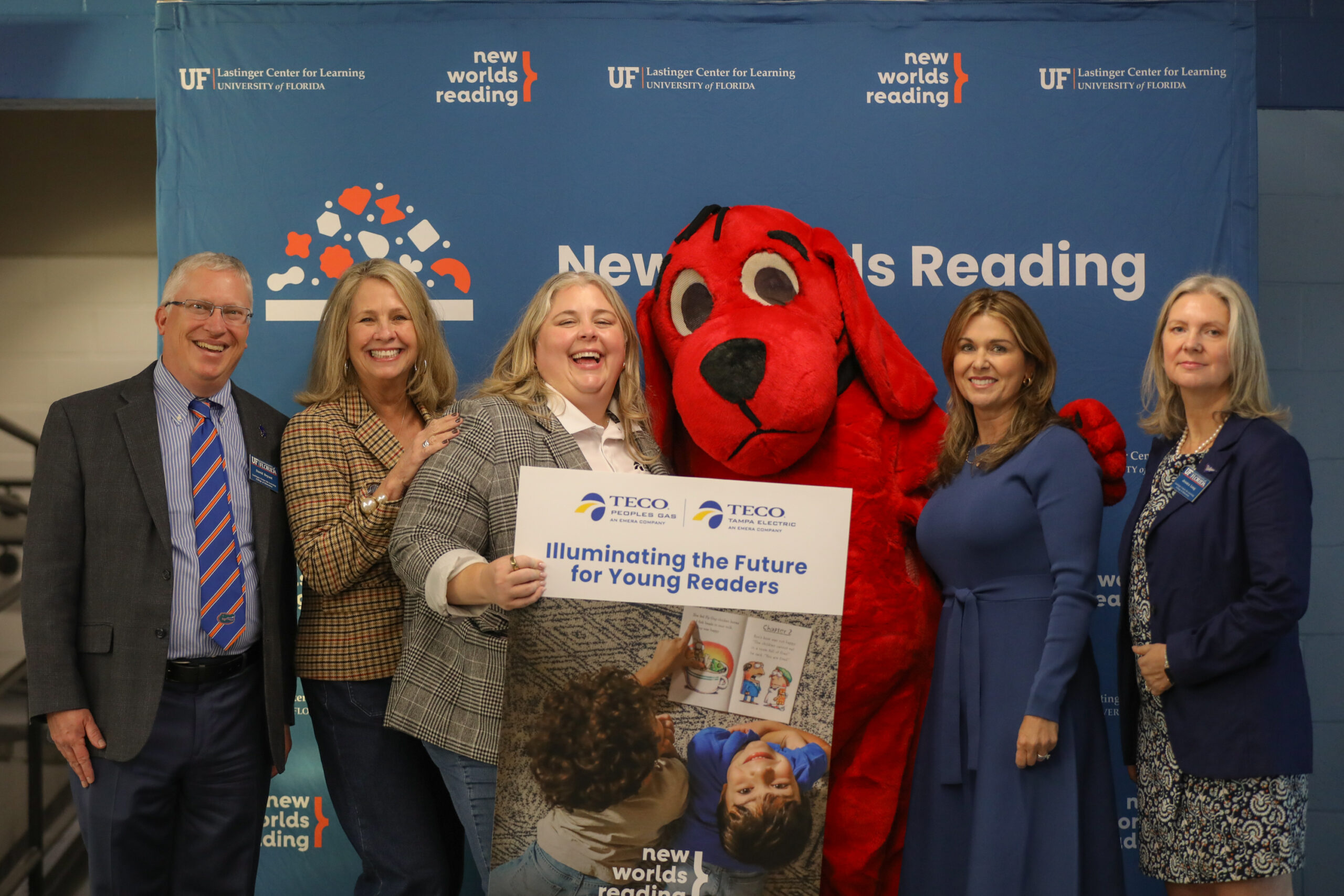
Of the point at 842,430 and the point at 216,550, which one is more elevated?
the point at 842,430

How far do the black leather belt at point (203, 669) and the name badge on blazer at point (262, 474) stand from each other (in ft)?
1.15

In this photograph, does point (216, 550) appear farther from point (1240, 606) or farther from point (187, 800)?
point (1240, 606)

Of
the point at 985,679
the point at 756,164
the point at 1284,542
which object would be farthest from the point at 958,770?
the point at 756,164

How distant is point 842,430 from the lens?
2.15m

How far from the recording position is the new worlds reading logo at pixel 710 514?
1611mm

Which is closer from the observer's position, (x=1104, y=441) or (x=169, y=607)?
(x=169, y=607)

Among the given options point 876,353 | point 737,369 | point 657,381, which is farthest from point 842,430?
point 657,381

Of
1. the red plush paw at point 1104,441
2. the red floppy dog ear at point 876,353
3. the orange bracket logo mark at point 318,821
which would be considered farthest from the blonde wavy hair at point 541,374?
the orange bracket logo mark at point 318,821

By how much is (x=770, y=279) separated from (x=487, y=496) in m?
0.81

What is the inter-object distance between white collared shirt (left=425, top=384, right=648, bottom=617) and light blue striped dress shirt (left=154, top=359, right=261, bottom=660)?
583mm

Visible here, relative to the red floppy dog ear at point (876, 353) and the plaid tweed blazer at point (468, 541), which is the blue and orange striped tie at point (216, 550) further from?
the red floppy dog ear at point (876, 353)

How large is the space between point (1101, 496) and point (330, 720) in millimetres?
1625

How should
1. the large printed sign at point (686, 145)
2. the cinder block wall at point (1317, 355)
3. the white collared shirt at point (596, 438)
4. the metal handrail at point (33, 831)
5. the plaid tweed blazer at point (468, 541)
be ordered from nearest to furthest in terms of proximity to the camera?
1. the plaid tweed blazer at point (468, 541)
2. the white collared shirt at point (596, 438)
3. the large printed sign at point (686, 145)
4. the cinder block wall at point (1317, 355)
5. the metal handrail at point (33, 831)

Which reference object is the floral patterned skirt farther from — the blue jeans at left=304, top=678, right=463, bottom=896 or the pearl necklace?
the blue jeans at left=304, top=678, right=463, bottom=896
